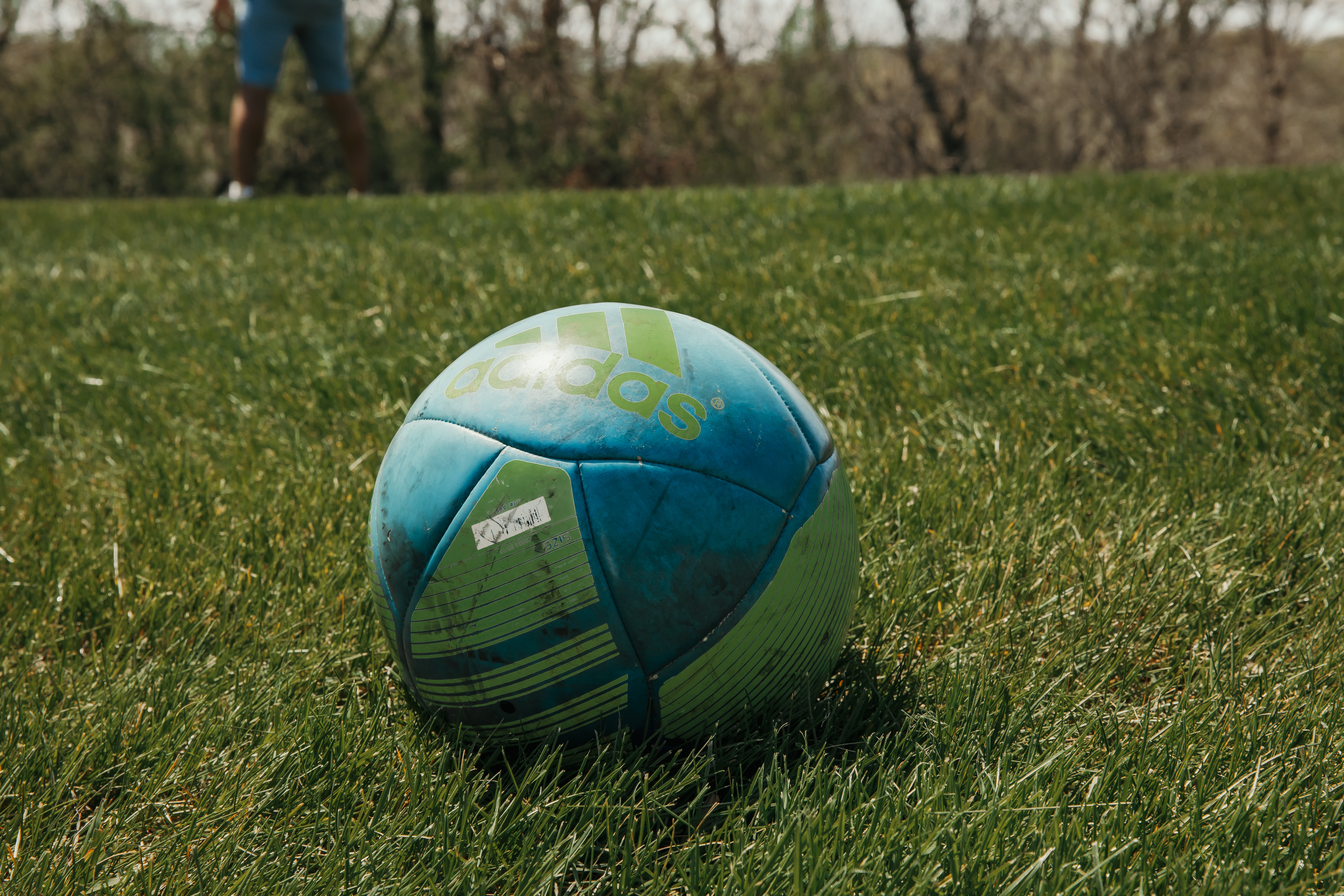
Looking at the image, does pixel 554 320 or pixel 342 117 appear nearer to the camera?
pixel 554 320

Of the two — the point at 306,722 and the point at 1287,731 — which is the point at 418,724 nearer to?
the point at 306,722

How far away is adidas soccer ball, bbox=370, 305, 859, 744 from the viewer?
1.71 meters

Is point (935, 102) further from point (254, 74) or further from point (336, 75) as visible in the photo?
point (254, 74)

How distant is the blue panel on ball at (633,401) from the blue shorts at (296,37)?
7002mm

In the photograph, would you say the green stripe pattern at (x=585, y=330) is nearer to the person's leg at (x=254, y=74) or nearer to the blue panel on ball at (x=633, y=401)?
the blue panel on ball at (x=633, y=401)

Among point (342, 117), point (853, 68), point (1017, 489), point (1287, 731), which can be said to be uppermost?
point (853, 68)

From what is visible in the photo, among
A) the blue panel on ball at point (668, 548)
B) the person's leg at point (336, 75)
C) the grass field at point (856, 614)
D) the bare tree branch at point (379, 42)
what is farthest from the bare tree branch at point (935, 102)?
the blue panel on ball at point (668, 548)

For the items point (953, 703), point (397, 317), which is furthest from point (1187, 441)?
point (397, 317)

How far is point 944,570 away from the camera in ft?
8.16

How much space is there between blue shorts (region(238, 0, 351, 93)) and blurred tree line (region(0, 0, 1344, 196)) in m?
6.01

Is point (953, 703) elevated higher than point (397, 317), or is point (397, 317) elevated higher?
point (397, 317)

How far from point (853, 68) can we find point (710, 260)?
1209 cm

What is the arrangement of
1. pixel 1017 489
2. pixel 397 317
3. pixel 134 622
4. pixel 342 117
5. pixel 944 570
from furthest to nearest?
pixel 342 117 < pixel 397 317 < pixel 1017 489 < pixel 944 570 < pixel 134 622

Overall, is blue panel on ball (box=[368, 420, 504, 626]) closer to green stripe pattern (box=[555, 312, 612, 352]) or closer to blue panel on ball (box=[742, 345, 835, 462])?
green stripe pattern (box=[555, 312, 612, 352])
